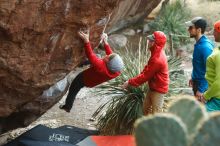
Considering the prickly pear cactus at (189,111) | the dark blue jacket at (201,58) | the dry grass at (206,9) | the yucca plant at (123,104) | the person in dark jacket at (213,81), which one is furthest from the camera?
the dry grass at (206,9)

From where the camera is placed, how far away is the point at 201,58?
704 cm

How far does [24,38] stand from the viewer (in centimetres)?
618

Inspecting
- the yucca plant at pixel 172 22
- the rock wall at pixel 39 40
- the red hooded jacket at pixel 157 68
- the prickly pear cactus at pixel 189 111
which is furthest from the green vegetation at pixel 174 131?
the yucca plant at pixel 172 22

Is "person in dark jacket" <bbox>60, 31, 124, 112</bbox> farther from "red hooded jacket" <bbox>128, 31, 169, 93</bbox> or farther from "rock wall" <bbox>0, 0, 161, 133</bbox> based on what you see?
"red hooded jacket" <bbox>128, 31, 169, 93</bbox>

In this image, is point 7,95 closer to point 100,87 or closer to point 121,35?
point 100,87

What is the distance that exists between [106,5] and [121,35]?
35.2 feet

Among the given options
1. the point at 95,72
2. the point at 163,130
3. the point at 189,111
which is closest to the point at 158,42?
the point at 95,72

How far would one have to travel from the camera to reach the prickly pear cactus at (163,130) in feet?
9.66

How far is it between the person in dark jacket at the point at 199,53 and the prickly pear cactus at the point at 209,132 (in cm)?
397

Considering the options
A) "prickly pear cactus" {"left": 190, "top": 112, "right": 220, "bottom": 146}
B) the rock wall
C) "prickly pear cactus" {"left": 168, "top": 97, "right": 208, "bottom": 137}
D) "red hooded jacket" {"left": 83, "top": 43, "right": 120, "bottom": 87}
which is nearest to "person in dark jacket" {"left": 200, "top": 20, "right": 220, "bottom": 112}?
the rock wall

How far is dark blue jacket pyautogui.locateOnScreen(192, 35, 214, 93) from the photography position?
6961 mm

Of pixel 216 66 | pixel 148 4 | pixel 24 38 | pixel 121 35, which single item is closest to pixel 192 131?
pixel 216 66

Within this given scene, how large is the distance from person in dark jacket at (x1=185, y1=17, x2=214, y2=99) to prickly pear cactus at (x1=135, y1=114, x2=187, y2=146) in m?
3.98

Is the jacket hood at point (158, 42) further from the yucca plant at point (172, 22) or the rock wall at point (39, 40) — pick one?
the yucca plant at point (172, 22)
